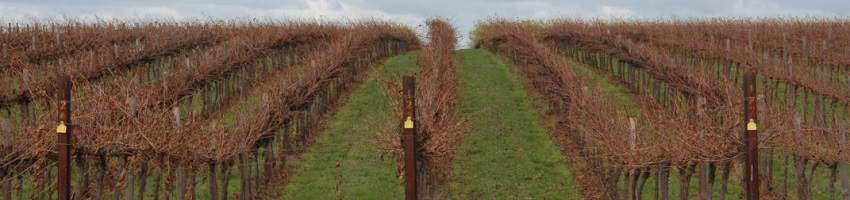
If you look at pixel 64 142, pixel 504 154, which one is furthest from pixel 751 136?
pixel 504 154

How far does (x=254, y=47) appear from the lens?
37.9 metres

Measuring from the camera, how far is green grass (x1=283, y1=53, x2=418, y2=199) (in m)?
18.5

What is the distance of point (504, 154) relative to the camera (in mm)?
21984

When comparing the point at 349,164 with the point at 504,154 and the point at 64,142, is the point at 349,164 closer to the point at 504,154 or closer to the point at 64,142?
the point at 504,154

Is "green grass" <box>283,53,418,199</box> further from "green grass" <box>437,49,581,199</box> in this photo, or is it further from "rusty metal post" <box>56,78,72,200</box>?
"rusty metal post" <box>56,78,72,200</box>

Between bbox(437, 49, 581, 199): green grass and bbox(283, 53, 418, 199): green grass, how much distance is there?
1.45 meters

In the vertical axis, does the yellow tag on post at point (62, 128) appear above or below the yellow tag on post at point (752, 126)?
above

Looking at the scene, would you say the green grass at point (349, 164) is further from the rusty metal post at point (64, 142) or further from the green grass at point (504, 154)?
the rusty metal post at point (64, 142)

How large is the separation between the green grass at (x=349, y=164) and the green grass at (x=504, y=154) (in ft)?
4.76

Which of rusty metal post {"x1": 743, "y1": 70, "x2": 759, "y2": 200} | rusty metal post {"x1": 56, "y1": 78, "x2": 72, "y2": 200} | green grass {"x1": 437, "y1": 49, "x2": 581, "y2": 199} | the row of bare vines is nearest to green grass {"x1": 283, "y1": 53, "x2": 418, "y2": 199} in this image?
the row of bare vines

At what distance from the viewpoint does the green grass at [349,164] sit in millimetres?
18453

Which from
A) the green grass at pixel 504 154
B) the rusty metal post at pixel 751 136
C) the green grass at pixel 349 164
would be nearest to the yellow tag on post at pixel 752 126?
the rusty metal post at pixel 751 136

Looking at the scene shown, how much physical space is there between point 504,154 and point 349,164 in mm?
3637

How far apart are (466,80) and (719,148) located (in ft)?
74.8
